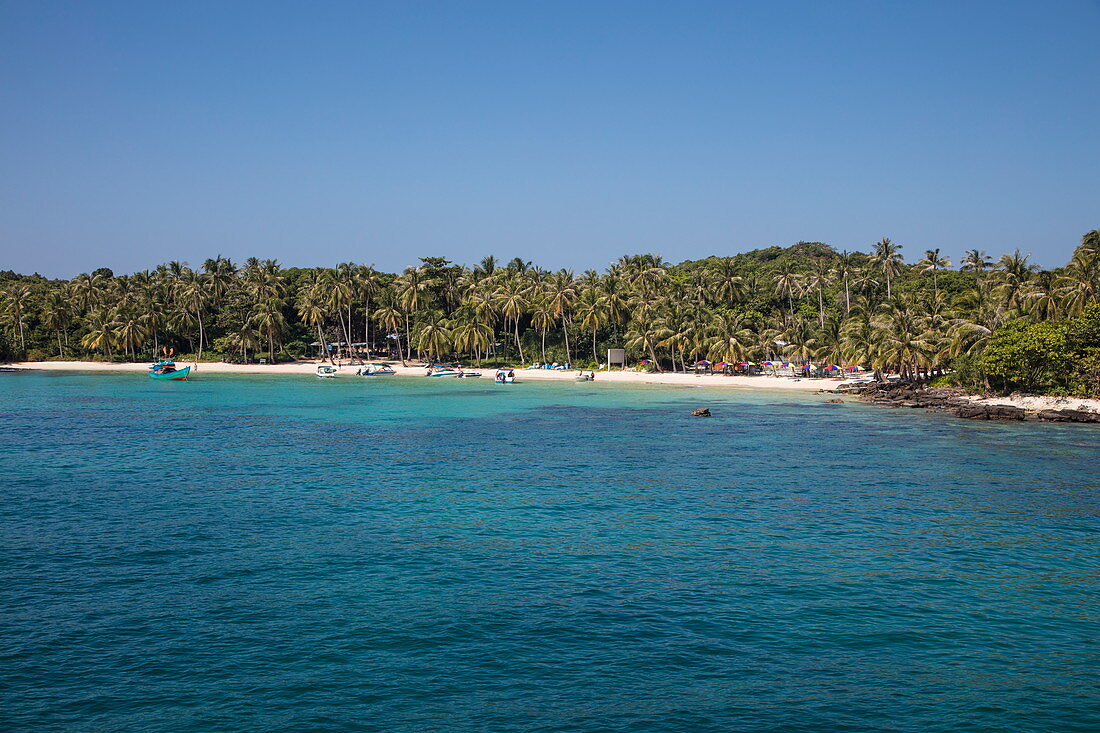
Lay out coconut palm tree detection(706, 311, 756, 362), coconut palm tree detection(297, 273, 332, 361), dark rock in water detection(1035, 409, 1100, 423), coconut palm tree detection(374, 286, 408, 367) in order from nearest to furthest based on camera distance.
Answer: dark rock in water detection(1035, 409, 1100, 423)
coconut palm tree detection(706, 311, 756, 362)
coconut palm tree detection(297, 273, 332, 361)
coconut palm tree detection(374, 286, 408, 367)

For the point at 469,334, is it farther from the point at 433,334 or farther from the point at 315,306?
the point at 315,306

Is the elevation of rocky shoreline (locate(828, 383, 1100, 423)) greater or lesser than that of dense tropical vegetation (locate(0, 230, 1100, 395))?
lesser

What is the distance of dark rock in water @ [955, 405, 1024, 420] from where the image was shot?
56156mm

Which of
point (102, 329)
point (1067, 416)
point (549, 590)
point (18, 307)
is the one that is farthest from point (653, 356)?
point (18, 307)

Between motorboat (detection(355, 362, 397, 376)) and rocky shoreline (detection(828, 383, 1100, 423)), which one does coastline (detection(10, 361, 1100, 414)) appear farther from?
motorboat (detection(355, 362, 397, 376))

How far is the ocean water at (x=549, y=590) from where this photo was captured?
13.3 metres

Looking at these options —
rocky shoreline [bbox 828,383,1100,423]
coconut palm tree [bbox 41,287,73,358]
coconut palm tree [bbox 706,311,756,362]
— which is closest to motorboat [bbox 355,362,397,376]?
coconut palm tree [bbox 706,311,756,362]

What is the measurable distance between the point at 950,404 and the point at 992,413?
8.50 meters

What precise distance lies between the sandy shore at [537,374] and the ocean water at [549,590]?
5112cm

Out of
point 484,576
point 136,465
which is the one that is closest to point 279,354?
point 136,465

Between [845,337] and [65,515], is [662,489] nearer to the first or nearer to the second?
[65,515]

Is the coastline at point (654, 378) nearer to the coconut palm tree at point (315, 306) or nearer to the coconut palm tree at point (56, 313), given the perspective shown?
the coconut palm tree at point (56, 313)

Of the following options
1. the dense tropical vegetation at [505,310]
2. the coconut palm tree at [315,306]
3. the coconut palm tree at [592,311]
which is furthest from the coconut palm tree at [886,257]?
the coconut palm tree at [315,306]

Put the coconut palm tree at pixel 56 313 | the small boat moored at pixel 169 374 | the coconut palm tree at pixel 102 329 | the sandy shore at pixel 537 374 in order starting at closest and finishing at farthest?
the sandy shore at pixel 537 374 → the small boat moored at pixel 169 374 → the coconut palm tree at pixel 102 329 → the coconut palm tree at pixel 56 313
